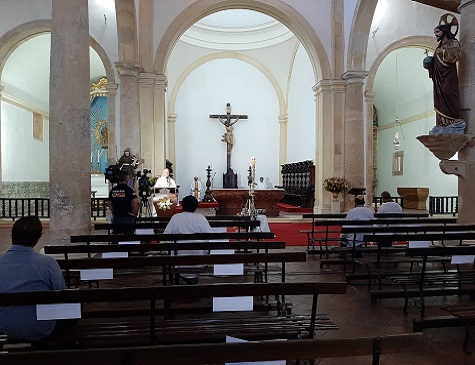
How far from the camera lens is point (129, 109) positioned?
1221 cm

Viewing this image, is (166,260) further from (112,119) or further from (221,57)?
(221,57)

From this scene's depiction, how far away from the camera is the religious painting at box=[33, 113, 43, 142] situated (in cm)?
1873

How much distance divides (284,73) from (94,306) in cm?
1975

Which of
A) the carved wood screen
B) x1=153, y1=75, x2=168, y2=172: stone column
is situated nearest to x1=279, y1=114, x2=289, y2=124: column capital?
the carved wood screen

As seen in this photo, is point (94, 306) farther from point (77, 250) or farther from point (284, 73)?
point (284, 73)

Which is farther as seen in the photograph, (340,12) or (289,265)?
(340,12)

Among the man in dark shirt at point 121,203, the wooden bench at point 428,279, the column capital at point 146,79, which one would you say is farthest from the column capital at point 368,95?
the man in dark shirt at point 121,203

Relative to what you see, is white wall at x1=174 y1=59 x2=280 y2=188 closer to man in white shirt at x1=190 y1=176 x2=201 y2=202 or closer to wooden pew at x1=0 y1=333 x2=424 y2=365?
man in white shirt at x1=190 y1=176 x2=201 y2=202

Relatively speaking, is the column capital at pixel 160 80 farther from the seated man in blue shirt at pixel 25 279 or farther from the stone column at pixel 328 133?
the seated man in blue shirt at pixel 25 279

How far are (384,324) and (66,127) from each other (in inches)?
210

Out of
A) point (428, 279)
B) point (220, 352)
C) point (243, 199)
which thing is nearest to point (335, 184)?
point (243, 199)

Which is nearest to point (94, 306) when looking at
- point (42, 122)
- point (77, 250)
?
point (77, 250)

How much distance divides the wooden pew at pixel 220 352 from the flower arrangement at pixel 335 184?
39.6 feet

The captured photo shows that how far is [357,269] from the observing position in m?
7.16
